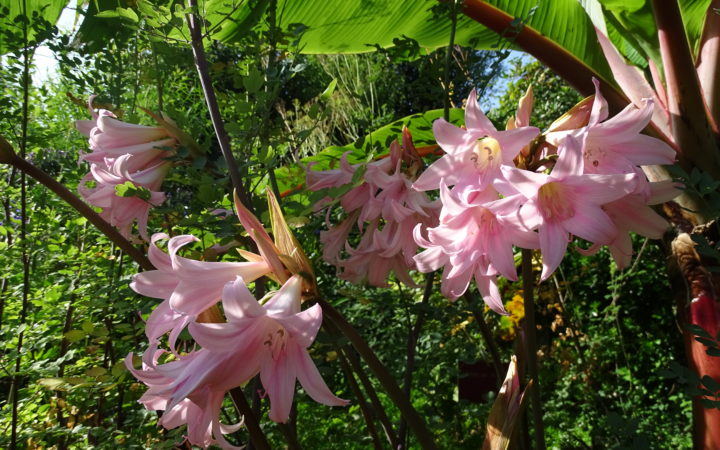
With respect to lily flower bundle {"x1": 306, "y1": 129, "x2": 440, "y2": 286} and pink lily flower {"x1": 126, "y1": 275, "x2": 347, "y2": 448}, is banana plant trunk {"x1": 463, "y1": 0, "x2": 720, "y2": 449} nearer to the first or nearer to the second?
lily flower bundle {"x1": 306, "y1": 129, "x2": 440, "y2": 286}

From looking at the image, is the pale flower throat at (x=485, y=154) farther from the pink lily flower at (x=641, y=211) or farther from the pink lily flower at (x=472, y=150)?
the pink lily flower at (x=641, y=211)

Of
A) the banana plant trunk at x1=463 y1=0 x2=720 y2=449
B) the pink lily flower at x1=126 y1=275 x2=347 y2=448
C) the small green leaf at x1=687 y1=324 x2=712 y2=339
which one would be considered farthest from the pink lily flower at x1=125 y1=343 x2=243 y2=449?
the banana plant trunk at x1=463 y1=0 x2=720 y2=449

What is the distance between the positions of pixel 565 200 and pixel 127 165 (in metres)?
0.79

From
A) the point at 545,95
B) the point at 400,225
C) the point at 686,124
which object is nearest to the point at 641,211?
the point at 400,225

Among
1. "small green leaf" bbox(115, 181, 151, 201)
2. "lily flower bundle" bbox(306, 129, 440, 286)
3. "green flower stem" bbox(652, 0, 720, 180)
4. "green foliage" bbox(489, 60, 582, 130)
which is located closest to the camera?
"small green leaf" bbox(115, 181, 151, 201)

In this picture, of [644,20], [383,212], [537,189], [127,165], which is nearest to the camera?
[537,189]

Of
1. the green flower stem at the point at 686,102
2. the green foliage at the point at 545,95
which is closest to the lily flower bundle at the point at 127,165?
the green flower stem at the point at 686,102

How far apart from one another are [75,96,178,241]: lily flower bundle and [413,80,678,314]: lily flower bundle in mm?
515

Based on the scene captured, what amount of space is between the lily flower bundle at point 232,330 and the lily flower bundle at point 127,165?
29 centimetres

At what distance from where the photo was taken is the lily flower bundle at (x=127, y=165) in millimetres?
1099

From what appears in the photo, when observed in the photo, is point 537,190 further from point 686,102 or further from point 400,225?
point 686,102

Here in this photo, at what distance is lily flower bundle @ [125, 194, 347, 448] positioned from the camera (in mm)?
688

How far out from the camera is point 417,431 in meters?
0.76

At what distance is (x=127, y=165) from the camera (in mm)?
1100
